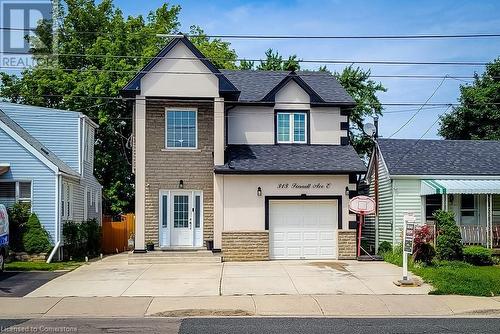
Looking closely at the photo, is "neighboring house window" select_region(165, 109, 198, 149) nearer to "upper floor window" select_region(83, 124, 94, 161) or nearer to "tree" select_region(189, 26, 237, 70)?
"upper floor window" select_region(83, 124, 94, 161)

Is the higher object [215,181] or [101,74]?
[101,74]

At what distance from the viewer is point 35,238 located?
2341cm

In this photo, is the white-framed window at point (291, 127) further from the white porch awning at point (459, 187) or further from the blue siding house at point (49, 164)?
the blue siding house at point (49, 164)

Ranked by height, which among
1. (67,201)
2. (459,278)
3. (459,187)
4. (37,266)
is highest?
(459,187)

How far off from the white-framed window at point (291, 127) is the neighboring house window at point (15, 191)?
10131 mm

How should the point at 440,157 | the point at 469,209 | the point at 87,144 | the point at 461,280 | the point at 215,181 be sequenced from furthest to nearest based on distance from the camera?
the point at 87,144, the point at 440,157, the point at 469,209, the point at 215,181, the point at 461,280

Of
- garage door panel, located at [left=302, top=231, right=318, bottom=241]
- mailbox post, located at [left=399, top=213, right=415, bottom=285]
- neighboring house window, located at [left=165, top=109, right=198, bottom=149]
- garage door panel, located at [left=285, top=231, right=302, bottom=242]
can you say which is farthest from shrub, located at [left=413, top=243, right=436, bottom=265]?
neighboring house window, located at [left=165, top=109, right=198, bottom=149]

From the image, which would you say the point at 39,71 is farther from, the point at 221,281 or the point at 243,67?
the point at 221,281

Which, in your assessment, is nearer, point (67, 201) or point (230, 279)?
point (230, 279)

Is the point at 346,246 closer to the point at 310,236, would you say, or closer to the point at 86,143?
the point at 310,236

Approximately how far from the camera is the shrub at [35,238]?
23.3m

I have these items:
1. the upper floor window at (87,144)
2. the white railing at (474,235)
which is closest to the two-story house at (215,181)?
the white railing at (474,235)

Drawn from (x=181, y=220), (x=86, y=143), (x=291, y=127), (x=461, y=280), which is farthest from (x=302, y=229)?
(x=86, y=143)

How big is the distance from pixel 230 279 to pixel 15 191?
1042 cm
